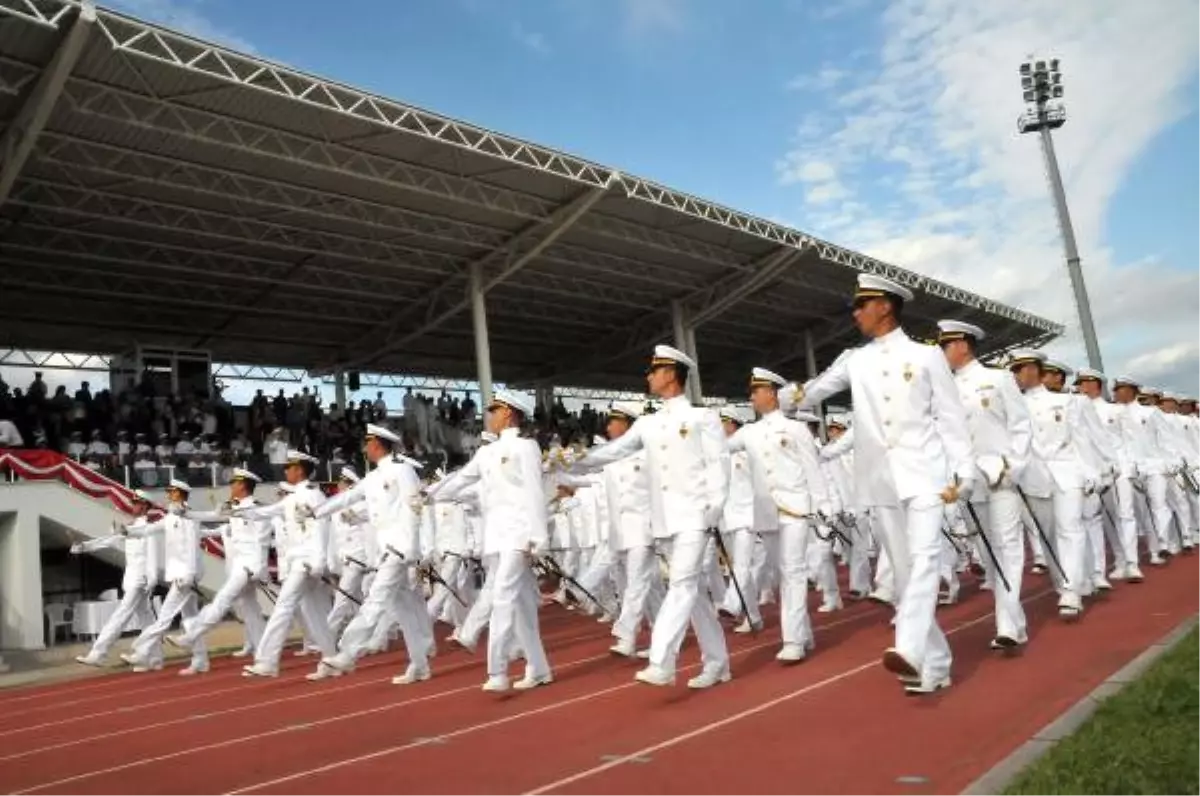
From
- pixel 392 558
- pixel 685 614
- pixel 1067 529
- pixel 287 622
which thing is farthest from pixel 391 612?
pixel 1067 529

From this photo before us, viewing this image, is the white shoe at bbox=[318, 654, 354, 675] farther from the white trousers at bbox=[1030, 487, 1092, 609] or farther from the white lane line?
the white trousers at bbox=[1030, 487, 1092, 609]

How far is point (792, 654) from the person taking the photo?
285 inches

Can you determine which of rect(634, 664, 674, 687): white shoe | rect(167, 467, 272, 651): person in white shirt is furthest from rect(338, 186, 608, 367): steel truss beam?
rect(634, 664, 674, 687): white shoe

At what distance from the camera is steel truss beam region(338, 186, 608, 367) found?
22.9m

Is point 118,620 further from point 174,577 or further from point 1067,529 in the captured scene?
point 1067,529

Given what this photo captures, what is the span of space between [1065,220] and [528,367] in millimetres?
18442

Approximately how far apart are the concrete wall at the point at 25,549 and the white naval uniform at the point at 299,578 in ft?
23.2

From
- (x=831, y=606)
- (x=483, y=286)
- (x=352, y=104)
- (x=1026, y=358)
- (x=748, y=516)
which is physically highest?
(x=352, y=104)

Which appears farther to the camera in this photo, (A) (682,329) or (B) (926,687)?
(A) (682,329)

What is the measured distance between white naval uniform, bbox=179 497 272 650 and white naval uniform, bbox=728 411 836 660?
5.31m

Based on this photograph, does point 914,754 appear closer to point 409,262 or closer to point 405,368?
point 409,262

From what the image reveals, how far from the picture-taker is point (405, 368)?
1382 inches

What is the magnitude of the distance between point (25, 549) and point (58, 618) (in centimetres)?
195

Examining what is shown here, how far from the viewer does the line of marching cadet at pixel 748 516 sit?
18.8 ft
